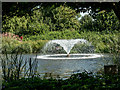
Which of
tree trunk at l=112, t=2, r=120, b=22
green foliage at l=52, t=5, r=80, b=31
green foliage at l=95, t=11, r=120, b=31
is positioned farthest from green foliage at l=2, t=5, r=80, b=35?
tree trunk at l=112, t=2, r=120, b=22

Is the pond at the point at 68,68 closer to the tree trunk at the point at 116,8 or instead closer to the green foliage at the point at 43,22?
the tree trunk at the point at 116,8

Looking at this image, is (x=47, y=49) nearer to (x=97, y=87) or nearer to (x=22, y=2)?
(x=22, y=2)

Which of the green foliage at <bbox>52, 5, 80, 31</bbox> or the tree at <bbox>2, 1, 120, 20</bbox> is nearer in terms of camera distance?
the tree at <bbox>2, 1, 120, 20</bbox>

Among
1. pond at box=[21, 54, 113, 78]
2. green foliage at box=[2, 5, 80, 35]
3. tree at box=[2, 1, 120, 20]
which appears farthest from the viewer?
green foliage at box=[2, 5, 80, 35]

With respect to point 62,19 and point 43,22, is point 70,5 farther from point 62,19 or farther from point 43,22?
point 43,22

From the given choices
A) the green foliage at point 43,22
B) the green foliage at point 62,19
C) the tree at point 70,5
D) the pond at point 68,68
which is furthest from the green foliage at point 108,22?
the tree at point 70,5

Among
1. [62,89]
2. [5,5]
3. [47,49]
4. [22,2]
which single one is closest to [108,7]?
[22,2]

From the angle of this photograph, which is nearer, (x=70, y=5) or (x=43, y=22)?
(x=70, y=5)

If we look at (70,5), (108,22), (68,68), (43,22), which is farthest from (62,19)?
(70,5)

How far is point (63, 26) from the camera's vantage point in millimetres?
32219

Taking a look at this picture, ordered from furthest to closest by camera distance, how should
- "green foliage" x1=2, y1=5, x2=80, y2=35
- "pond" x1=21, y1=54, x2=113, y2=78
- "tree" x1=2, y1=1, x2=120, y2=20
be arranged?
1. "green foliage" x1=2, y1=5, x2=80, y2=35
2. "pond" x1=21, y1=54, x2=113, y2=78
3. "tree" x1=2, y1=1, x2=120, y2=20

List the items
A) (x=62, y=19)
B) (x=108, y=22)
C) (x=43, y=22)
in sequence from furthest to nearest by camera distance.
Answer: (x=43, y=22), (x=62, y=19), (x=108, y=22)

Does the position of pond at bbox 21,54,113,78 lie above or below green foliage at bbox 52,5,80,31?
below

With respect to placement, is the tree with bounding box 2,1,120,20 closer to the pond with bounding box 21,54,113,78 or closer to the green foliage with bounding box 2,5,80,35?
the pond with bounding box 21,54,113,78
